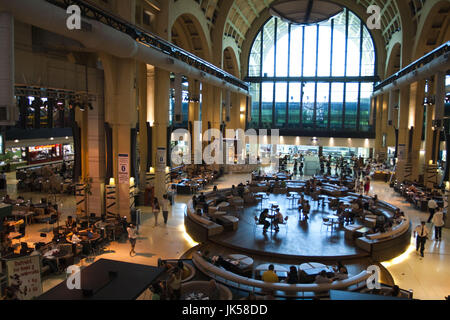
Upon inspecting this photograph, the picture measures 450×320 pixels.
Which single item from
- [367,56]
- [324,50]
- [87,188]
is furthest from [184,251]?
[367,56]

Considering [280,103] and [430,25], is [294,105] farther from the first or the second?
[430,25]

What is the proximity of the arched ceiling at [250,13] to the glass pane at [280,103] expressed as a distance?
702 cm

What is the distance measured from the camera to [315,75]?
41.4 m

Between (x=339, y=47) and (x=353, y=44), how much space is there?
157 cm

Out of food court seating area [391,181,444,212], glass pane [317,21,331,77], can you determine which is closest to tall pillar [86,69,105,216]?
food court seating area [391,181,444,212]

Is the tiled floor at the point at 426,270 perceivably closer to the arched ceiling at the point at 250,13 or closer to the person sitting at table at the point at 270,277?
the person sitting at table at the point at 270,277

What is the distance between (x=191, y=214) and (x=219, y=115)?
18225 millimetres

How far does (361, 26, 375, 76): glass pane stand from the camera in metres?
39.8

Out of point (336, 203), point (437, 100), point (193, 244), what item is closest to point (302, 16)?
point (437, 100)

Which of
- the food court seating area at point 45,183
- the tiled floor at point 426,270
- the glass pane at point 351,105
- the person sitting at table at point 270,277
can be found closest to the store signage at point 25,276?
the person sitting at table at point 270,277

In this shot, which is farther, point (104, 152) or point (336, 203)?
point (336, 203)

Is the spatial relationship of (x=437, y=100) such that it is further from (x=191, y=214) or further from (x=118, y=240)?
(x=118, y=240)

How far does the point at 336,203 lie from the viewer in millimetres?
19672

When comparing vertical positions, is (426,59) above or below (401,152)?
above
